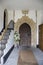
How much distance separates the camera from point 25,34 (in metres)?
13.3

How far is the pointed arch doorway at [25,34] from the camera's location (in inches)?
519

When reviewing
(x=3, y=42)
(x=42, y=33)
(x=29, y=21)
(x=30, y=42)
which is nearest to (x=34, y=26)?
(x=29, y=21)

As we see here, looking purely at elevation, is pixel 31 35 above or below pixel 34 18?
below

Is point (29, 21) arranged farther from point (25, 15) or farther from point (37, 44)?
point (37, 44)

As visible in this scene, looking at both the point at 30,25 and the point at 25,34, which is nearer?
the point at 30,25

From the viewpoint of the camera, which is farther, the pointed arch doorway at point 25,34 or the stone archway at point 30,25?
the pointed arch doorway at point 25,34

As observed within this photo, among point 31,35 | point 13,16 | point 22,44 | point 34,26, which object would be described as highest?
point 13,16

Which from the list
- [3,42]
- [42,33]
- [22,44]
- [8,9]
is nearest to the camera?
[3,42]

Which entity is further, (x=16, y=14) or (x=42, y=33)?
(x=16, y=14)

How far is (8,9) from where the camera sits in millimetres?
12398

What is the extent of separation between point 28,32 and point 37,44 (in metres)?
1.43

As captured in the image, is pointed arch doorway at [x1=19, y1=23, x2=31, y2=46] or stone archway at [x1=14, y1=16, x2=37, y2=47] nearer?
stone archway at [x1=14, y1=16, x2=37, y2=47]

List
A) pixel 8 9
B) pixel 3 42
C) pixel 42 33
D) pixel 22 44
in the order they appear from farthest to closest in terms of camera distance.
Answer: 1. pixel 22 44
2. pixel 8 9
3. pixel 42 33
4. pixel 3 42

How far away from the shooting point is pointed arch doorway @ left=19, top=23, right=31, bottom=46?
13.2 meters
